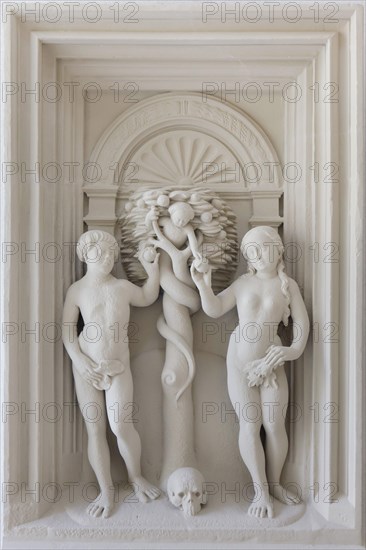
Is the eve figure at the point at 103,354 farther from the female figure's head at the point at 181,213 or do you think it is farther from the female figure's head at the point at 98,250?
the female figure's head at the point at 181,213

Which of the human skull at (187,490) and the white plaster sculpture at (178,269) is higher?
the white plaster sculpture at (178,269)

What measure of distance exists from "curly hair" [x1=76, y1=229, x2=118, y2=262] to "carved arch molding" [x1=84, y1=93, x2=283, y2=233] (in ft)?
0.37

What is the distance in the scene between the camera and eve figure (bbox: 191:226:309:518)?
2.06 meters

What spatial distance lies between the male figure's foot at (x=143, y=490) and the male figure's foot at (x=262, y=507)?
311 mm

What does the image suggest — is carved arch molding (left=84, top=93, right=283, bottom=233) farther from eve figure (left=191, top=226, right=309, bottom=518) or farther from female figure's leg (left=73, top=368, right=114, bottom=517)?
female figure's leg (left=73, top=368, right=114, bottom=517)

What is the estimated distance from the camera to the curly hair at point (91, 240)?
6.84ft

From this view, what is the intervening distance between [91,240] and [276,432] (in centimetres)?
87

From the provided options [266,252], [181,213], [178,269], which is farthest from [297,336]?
[181,213]

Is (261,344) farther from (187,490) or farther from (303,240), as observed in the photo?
(187,490)

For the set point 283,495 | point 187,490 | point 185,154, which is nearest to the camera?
point 187,490

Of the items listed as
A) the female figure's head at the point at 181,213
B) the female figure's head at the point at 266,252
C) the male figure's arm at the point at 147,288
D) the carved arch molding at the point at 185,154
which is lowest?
the male figure's arm at the point at 147,288

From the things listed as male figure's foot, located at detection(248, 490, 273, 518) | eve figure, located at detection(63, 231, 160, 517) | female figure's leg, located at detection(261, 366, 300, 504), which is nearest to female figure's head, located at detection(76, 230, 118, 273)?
eve figure, located at detection(63, 231, 160, 517)

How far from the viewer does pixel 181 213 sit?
6.86ft

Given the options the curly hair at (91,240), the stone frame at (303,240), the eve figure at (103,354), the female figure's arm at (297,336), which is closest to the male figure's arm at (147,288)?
the eve figure at (103,354)
